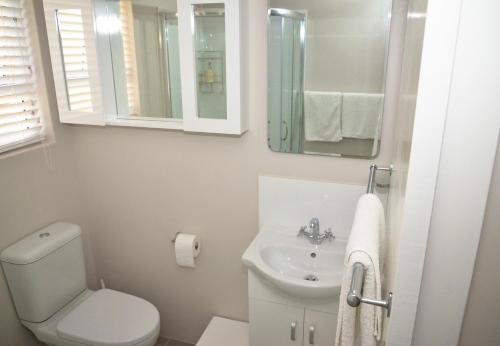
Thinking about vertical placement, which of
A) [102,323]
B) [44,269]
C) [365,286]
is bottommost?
[102,323]

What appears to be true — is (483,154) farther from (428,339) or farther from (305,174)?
(305,174)

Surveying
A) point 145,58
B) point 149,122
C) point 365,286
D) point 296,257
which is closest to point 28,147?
point 149,122

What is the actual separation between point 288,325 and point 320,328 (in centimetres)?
15

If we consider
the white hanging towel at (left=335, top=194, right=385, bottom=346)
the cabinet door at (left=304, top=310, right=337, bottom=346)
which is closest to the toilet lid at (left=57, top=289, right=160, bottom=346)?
the cabinet door at (left=304, top=310, right=337, bottom=346)

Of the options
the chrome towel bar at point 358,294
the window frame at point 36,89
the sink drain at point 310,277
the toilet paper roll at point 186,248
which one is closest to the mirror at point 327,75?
the sink drain at point 310,277

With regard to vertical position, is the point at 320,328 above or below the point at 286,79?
below

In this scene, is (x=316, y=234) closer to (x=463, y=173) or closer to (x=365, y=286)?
(x=365, y=286)

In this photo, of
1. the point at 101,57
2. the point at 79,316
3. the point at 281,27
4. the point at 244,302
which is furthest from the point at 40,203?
the point at 281,27

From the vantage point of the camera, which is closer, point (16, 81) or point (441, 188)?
point (441, 188)

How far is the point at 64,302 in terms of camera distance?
200cm

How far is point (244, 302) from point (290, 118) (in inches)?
42.0

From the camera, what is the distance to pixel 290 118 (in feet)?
5.81

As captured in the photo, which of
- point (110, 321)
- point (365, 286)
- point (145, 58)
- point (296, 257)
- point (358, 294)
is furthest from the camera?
point (145, 58)

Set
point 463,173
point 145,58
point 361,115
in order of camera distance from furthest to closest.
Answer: point 145,58 < point 361,115 < point 463,173
